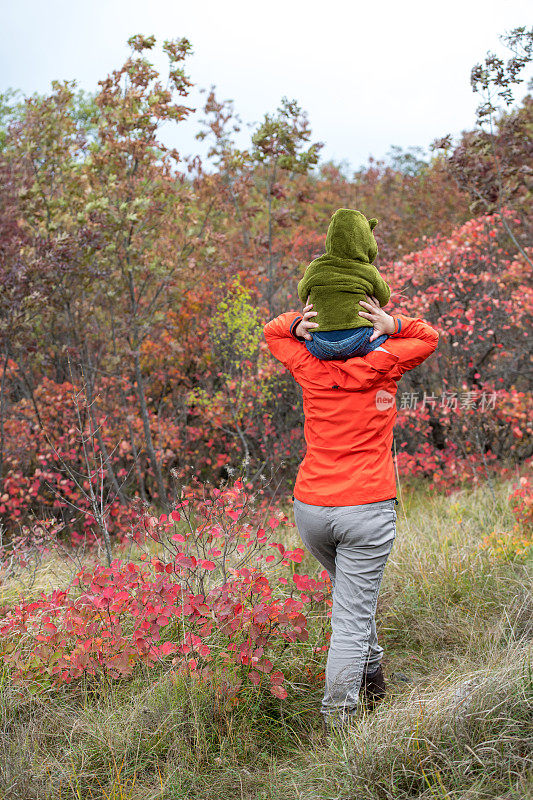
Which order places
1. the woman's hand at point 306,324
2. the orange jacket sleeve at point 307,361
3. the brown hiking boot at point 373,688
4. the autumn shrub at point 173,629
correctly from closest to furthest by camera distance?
the orange jacket sleeve at point 307,361, the woman's hand at point 306,324, the brown hiking boot at point 373,688, the autumn shrub at point 173,629

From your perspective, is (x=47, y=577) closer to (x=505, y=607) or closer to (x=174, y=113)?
(x=505, y=607)

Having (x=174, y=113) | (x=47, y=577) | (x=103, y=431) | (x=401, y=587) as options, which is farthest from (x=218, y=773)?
(x=174, y=113)

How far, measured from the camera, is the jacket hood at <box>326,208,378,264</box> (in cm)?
244

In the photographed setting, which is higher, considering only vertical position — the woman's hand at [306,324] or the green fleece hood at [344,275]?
the green fleece hood at [344,275]

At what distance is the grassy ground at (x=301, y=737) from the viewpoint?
207 centimetres

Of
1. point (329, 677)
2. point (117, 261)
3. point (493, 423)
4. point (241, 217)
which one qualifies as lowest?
point (329, 677)

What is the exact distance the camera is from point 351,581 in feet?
8.10

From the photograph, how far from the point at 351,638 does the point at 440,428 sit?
15.7 feet

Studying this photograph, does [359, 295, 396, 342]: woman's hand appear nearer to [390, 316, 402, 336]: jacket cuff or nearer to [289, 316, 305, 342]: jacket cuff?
[390, 316, 402, 336]: jacket cuff

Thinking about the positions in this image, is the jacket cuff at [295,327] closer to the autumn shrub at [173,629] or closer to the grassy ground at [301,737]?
the autumn shrub at [173,629]

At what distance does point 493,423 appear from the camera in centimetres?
607

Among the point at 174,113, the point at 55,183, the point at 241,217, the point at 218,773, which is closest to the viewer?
the point at 218,773

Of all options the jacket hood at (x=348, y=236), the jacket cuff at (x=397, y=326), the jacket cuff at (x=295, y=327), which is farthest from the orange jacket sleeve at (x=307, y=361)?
the jacket hood at (x=348, y=236)

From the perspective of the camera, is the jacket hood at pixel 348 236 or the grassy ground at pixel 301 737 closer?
the grassy ground at pixel 301 737
